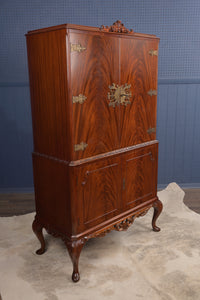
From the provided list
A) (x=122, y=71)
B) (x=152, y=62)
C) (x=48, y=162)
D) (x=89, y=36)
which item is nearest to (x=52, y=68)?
(x=89, y=36)

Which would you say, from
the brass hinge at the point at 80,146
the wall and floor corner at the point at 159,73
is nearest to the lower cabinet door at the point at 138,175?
the brass hinge at the point at 80,146

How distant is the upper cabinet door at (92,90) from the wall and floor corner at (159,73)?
182 cm

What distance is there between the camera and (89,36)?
2.14m

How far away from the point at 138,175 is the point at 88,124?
81 cm

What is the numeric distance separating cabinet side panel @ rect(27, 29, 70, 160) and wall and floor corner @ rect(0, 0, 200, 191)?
1.68 meters

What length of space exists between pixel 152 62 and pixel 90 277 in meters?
1.92

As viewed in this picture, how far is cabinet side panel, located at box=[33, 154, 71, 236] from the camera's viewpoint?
91.7 inches

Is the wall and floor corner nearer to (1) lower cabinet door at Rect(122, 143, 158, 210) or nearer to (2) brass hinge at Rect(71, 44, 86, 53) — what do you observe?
(1) lower cabinet door at Rect(122, 143, 158, 210)

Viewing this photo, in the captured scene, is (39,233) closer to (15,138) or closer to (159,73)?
(15,138)

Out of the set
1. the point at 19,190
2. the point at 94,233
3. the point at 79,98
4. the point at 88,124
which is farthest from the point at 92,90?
the point at 19,190

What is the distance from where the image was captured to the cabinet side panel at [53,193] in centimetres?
233

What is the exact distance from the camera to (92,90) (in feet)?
7.36

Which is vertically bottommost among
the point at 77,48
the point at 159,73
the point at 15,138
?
the point at 15,138

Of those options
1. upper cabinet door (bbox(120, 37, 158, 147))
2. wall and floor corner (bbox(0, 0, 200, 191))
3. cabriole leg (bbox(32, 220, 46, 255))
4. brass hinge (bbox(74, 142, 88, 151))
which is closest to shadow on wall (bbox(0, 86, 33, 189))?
wall and floor corner (bbox(0, 0, 200, 191))
